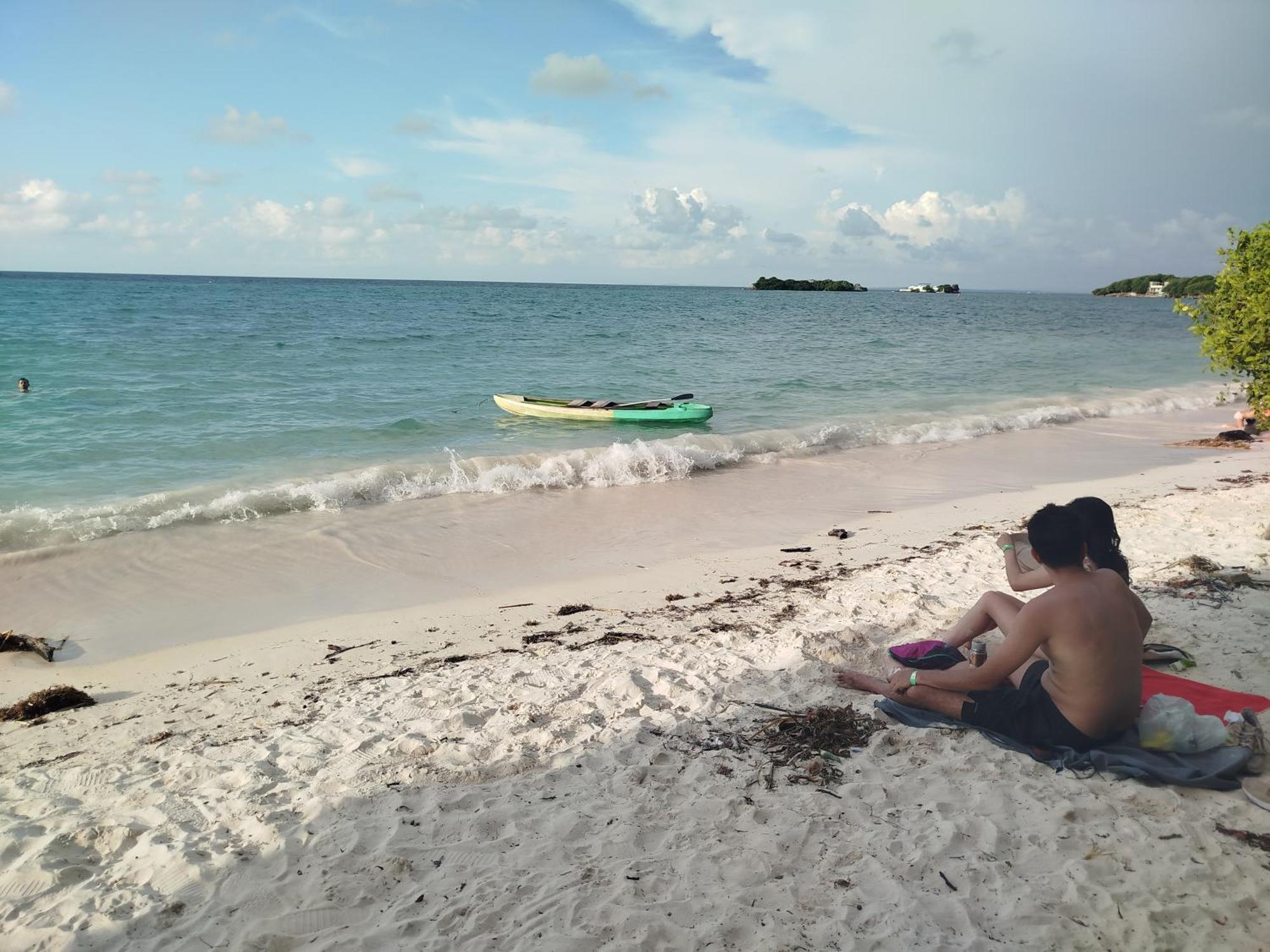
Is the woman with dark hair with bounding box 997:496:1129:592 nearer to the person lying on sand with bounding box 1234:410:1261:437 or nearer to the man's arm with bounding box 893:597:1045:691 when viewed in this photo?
the man's arm with bounding box 893:597:1045:691

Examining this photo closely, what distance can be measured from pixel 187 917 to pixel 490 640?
2971mm

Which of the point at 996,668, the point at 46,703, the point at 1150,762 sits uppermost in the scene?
the point at 996,668

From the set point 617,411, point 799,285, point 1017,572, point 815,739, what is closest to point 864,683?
point 815,739

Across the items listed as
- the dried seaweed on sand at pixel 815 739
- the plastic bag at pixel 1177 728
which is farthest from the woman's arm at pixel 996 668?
the plastic bag at pixel 1177 728

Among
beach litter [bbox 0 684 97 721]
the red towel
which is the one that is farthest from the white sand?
the red towel

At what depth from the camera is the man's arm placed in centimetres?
359

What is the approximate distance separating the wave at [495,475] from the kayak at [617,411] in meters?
1.34

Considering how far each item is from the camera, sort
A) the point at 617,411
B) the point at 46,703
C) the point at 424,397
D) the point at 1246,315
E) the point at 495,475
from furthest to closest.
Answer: the point at 424,397
the point at 617,411
the point at 495,475
the point at 1246,315
the point at 46,703

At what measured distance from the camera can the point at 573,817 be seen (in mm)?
3326

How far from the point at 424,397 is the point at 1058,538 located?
54.4 feet

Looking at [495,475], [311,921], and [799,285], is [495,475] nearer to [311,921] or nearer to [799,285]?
[311,921]

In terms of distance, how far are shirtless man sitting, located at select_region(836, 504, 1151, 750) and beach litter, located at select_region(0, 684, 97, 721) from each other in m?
5.29

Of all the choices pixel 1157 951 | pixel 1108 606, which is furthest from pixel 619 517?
pixel 1157 951

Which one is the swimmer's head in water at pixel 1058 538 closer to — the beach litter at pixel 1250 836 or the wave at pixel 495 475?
the beach litter at pixel 1250 836
